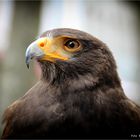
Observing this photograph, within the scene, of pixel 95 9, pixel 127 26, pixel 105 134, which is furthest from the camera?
pixel 127 26

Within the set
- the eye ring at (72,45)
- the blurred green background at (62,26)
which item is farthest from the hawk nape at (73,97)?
the blurred green background at (62,26)

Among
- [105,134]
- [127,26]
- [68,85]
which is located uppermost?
[127,26]

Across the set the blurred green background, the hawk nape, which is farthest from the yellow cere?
the blurred green background

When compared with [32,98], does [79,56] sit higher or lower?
higher

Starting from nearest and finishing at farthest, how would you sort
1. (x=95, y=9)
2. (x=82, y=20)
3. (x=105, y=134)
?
(x=105, y=134), (x=82, y=20), (x=95, y=9)

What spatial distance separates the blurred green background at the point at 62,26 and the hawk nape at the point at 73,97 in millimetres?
2116

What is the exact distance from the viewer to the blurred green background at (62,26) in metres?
6.37

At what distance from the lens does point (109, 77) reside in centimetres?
369

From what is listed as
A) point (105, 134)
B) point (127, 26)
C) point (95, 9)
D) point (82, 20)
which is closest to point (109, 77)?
point (105, 134)

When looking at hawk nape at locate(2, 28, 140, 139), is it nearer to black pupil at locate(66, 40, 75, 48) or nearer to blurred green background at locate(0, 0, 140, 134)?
black pupil at locate(66, 40, 75, 48)

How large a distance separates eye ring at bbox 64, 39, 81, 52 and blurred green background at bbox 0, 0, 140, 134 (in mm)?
2137

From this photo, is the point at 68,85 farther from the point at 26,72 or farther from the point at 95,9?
the point at 95,9

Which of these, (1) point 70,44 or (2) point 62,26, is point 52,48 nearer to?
(1) point 70,44

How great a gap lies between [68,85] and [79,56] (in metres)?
0.21
